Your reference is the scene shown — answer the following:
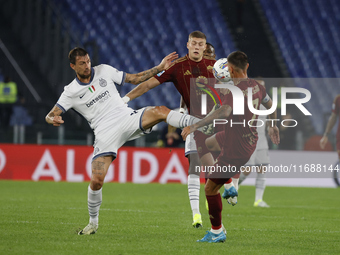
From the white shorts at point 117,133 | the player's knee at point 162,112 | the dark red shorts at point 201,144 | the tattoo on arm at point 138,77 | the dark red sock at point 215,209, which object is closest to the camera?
the dark red sock at point 215,209

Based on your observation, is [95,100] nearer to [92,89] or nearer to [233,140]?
[92,89]

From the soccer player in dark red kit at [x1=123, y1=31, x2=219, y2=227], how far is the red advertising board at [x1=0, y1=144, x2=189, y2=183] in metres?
7.04

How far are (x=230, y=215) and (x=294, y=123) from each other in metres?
6.65

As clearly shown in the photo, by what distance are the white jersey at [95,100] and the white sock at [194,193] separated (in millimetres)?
1337

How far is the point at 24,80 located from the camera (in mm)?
16266

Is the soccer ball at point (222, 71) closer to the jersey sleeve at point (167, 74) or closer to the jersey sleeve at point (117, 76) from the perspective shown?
the jersey sleeve at point (167, 74)

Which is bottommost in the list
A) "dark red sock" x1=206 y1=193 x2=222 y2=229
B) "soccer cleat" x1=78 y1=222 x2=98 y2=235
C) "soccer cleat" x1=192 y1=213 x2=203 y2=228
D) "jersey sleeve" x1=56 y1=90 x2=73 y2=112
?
"soccer cleat" x1=192 y1=213 x2=203 y2=228

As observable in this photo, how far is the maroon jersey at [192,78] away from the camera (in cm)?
678

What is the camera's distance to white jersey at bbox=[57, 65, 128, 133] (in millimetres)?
6203

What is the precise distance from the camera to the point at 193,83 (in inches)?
271

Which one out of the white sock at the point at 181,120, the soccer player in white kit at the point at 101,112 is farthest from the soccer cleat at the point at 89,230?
the white sock at the point at 181,120

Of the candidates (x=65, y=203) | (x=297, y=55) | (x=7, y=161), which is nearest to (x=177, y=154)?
(x=7, y=161)

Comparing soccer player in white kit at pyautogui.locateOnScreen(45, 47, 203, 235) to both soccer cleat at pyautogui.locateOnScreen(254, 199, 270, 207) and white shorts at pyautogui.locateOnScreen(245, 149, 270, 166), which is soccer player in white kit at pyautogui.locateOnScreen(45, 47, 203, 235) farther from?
white shorts at pyautogui.locateOnScreen(245, 149, 270, 166)

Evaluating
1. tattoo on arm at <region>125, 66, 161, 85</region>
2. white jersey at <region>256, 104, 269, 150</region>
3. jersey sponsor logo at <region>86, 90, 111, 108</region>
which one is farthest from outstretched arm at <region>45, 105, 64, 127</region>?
white jersey at <region>256, 104, 269, 150</region>
